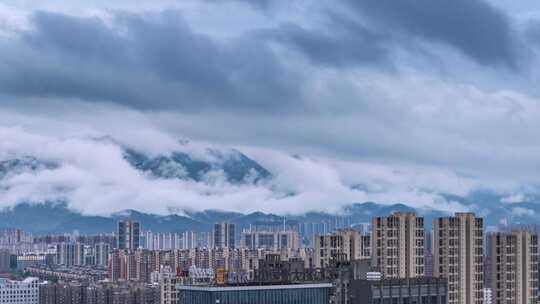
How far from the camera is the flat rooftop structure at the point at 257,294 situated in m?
46.8

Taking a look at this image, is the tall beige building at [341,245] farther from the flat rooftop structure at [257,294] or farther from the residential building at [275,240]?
the residential building at [275,240]

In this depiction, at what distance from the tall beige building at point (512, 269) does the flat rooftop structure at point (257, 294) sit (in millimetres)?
16719

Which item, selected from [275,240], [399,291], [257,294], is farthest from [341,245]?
[275,240]

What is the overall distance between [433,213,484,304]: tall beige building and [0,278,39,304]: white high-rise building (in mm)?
64291

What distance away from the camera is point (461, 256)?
207 feet

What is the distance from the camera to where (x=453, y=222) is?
6391cm

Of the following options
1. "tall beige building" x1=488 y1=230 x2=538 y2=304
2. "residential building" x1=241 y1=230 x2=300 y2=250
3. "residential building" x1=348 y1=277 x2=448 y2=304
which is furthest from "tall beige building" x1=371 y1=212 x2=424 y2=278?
"residential building" x1=241 y1=230 x2=300 y2=250

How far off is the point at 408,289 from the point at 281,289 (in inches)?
214

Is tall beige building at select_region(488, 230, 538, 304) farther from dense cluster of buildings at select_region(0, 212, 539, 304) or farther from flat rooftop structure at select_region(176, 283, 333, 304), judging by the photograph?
flat rooftop structure at select_region(176, 283, 333, 304)

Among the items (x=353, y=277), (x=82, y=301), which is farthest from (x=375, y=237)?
(x=82, y=301)

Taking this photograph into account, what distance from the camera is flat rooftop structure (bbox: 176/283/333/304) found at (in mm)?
46844

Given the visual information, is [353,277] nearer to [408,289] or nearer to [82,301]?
[408,289]

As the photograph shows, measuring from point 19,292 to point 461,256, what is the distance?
67.0m

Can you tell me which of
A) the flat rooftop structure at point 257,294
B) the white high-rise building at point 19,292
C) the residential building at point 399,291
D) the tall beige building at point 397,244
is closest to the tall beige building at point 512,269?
the tall beige building at point 397,244
